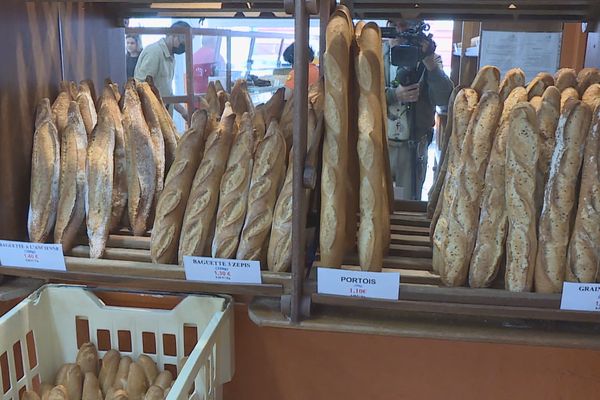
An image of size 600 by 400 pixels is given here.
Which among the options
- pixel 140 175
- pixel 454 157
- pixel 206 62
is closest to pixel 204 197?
pixel 140 175

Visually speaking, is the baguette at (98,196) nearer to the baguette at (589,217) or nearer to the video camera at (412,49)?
the baguette at (589,217)

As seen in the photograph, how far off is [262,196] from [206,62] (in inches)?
69.5

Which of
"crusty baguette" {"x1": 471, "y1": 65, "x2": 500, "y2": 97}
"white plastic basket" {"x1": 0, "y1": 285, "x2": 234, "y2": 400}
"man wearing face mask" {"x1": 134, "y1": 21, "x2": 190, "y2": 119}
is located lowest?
"white plastic basket" {"x1": 0, "y1": 285, "x2": 234, "y2": 400}

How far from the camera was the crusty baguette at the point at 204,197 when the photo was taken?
104cm

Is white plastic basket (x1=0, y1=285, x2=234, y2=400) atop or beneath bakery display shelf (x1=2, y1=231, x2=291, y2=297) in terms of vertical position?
beneath

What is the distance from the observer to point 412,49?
6.94 feet

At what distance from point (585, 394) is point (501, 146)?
0.58 m

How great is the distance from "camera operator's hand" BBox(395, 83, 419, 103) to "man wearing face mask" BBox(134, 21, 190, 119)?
843 millimetres

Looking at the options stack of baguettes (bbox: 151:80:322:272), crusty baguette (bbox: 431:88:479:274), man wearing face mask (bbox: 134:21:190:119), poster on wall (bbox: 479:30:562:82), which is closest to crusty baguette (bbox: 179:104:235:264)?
stack of baguettes (bbox: 151:80:322:272)

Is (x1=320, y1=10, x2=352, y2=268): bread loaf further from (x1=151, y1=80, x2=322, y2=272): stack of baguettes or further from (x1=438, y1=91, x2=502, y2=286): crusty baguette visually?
(x1=438, y1=91, x2=502, y2=286): crusty baguette

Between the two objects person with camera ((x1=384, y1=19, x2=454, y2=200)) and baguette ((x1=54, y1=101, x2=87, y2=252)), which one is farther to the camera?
person with camera ((x1=384, y1=19, x2=454, y2=200))

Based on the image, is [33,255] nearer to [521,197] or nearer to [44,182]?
[44,182]

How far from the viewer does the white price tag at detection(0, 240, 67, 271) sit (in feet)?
3.45

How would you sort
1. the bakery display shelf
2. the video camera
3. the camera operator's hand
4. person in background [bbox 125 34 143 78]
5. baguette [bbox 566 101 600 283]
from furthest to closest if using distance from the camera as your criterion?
the camera operator's hand
the video camera
person in background [bbox 125 34 143 78]
the bakery display shelf
baguette [bbox 566 101 600 283]
